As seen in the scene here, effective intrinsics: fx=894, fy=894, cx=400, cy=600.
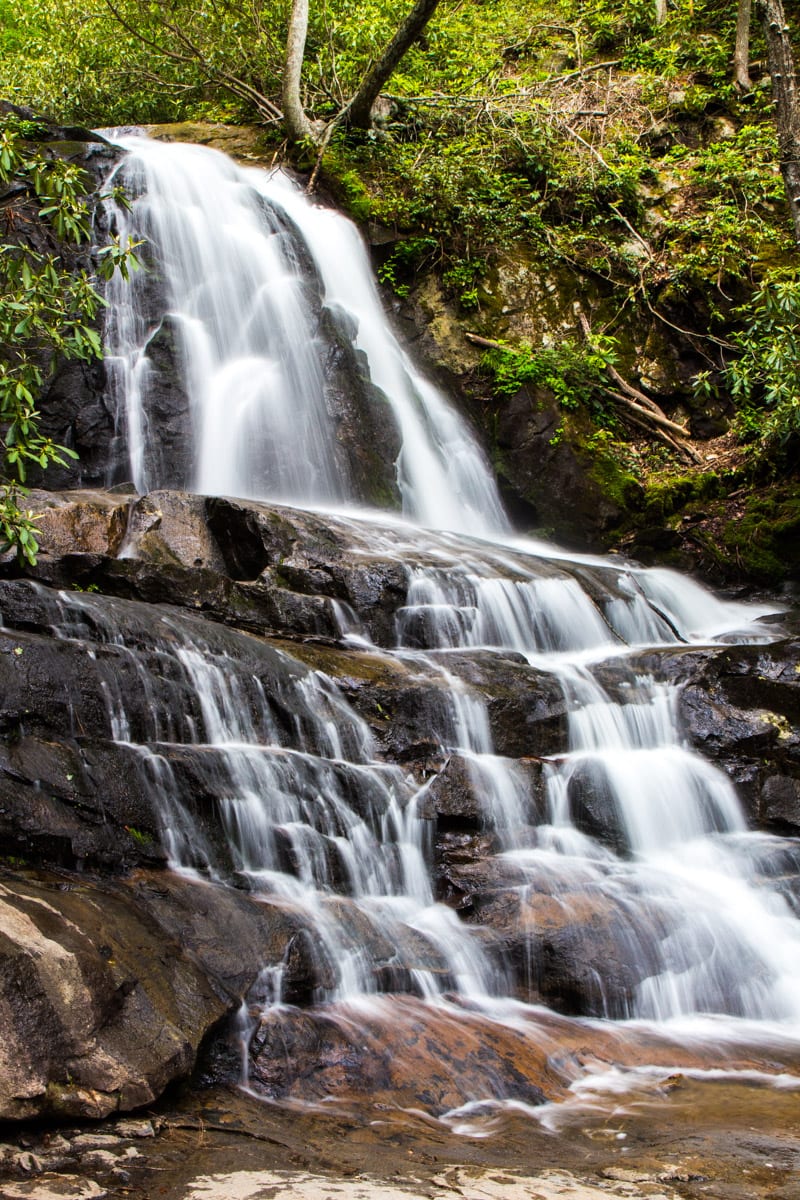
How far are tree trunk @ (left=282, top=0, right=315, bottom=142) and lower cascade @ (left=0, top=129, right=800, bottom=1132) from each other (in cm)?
787

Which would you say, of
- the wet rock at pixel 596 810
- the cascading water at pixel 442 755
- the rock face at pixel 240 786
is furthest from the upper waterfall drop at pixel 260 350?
the wet rock at pixel 596 810

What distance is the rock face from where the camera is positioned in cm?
380

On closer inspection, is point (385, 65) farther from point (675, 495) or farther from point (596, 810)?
point (596, 810)

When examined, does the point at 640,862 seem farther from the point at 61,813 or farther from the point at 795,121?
the point at 795,121

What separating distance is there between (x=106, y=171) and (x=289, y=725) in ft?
36.2

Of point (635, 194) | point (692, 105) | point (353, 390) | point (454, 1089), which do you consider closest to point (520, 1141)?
point (454, 1089)

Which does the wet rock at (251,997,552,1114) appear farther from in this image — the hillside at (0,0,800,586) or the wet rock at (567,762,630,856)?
the hillside at (0,0,800,586)

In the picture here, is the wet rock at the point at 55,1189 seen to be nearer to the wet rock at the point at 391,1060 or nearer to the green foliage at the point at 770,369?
the wet rock at the point at 391,1060

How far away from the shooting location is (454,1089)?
13.6 feet

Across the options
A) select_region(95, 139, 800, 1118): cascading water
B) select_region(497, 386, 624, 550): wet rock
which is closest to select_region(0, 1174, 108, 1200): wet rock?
select_region(95, 139, 800, 1118): cascading water

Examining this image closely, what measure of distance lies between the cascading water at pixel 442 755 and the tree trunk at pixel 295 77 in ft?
17.3

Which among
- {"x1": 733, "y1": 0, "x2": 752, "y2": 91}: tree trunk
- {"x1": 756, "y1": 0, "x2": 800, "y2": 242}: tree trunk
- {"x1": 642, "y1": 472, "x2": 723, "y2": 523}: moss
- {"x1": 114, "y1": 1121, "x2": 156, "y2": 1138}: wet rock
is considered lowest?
{"x1": 114, "y1": 1121, "x2": 156, "y2": 1138}: wet rock

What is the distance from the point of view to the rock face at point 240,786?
150 inches

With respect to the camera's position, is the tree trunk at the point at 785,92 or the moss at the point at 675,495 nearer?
the tree trunk at the point at 785,92
